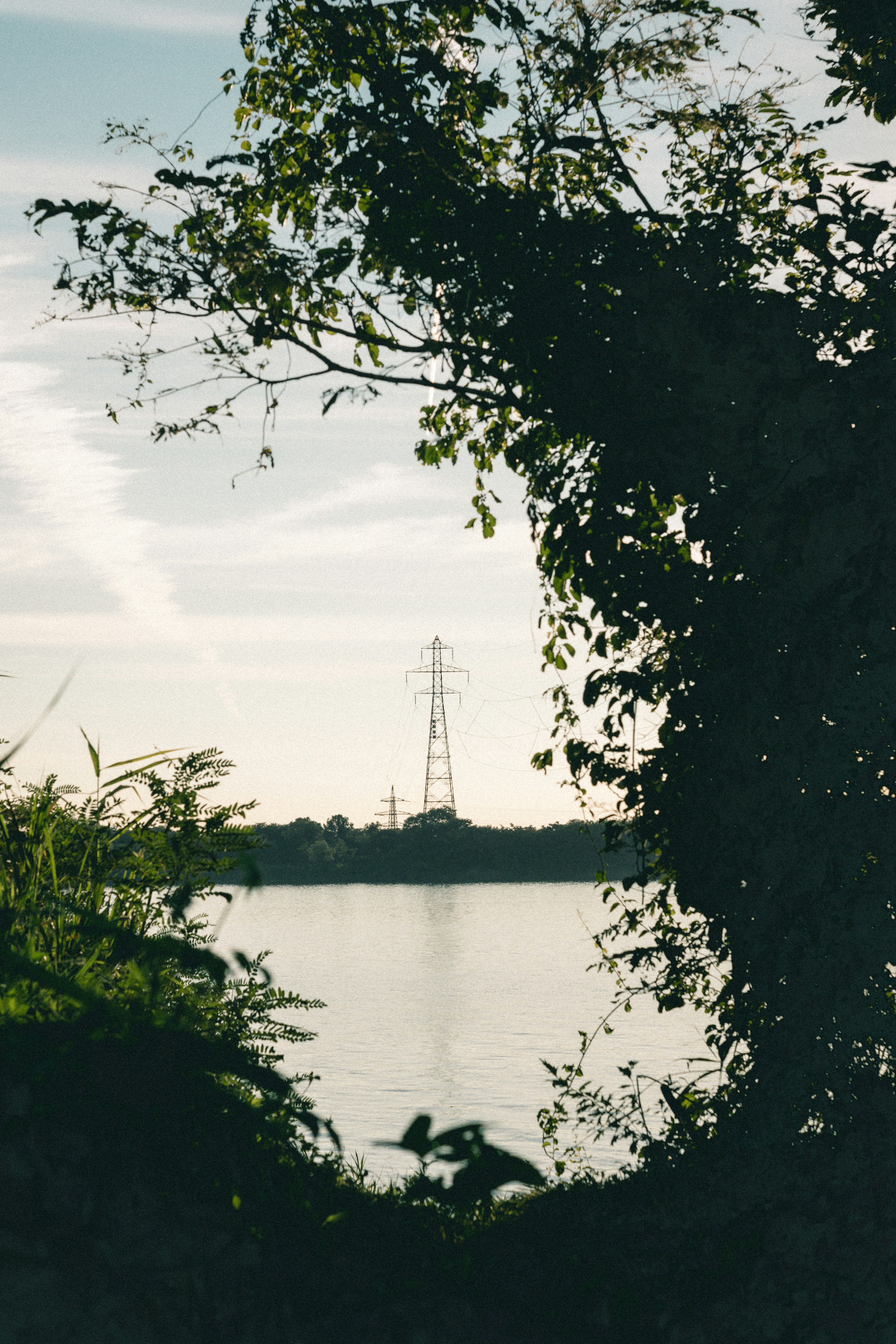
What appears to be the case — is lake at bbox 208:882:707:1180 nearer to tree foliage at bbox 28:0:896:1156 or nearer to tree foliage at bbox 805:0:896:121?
tree foliage at bbox 28:0:896:1156

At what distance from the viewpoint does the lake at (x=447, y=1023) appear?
12.3m

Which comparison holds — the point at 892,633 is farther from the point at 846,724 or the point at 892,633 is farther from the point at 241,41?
the point at 241,41

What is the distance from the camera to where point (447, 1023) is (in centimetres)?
1983

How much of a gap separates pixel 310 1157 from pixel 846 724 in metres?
2.90

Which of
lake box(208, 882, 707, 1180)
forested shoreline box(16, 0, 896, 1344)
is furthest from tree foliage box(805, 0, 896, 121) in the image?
lake box(208, 882, 707, 1180)

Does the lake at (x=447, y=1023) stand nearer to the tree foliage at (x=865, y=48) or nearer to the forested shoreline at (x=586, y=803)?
the forested shoreline at (x=586, y=803)

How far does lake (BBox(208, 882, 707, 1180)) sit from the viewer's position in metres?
12.3

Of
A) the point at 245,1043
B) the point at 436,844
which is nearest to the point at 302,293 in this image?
the point at 245,1043

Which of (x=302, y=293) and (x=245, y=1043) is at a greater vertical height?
(x=302, y=293)

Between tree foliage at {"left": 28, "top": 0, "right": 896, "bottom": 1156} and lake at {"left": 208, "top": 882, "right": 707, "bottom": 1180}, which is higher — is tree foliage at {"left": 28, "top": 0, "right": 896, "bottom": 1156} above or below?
above

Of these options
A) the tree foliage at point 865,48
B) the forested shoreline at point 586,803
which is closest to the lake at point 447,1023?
the forested shoreline at point 586,803

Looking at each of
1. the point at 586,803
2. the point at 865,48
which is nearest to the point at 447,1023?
the point at 586,803

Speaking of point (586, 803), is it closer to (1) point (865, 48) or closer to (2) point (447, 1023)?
(1) point (865, 48)

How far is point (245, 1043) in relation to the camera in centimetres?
386
